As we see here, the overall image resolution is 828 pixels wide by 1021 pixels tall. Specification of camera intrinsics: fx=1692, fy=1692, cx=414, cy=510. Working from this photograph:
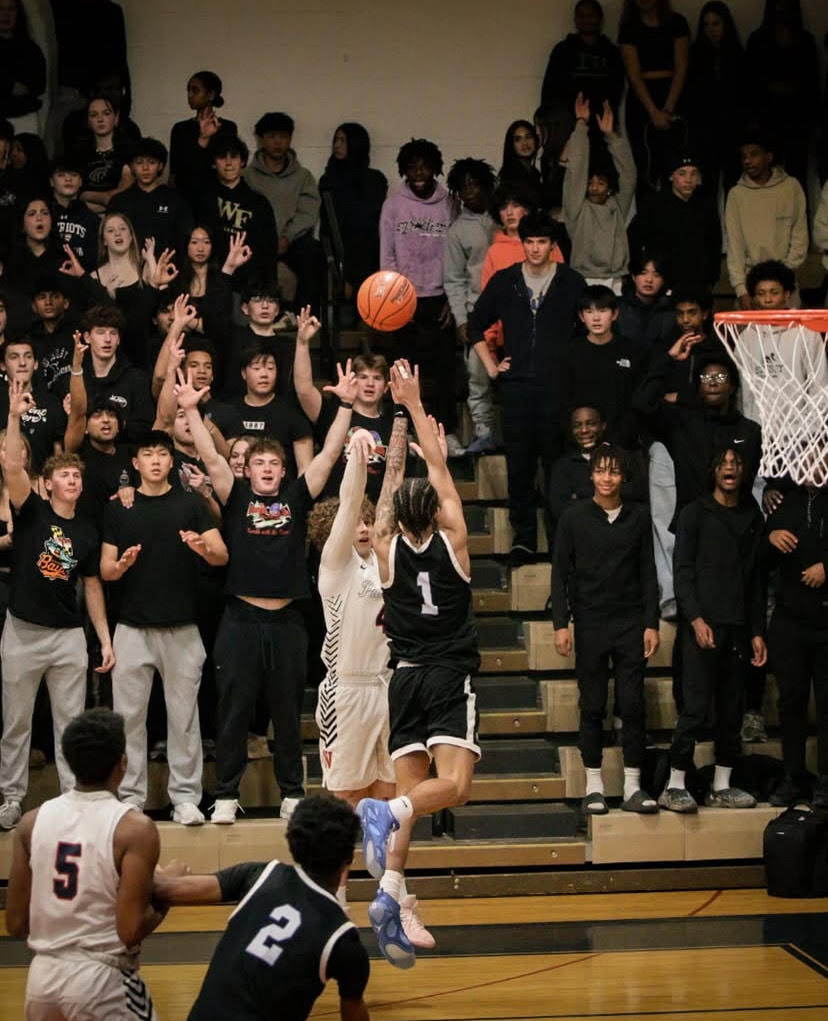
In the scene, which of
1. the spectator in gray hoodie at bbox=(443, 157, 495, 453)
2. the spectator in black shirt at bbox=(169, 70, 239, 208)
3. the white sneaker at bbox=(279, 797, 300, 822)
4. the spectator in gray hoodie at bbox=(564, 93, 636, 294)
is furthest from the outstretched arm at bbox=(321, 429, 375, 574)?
the spectator in black shirt at bbox=(169, 70, 239, 208)

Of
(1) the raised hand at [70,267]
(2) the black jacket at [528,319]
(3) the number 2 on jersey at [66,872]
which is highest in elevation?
(1) the raised hand at [70,267]

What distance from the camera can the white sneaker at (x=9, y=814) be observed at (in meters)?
9.08

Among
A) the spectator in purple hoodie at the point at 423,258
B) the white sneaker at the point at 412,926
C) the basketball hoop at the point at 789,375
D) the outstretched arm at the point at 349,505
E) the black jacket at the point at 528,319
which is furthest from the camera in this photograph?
the spectator in purple hoodie at the point at 423,258

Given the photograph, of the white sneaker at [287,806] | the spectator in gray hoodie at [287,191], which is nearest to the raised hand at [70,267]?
the spectator in gray hoodie at [287,191]

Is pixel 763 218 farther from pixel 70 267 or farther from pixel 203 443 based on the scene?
pixel 203 443

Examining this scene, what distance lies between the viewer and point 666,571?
10.5 m

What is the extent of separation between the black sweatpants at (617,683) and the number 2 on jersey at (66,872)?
4.83 m

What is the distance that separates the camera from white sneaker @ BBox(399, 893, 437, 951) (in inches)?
279

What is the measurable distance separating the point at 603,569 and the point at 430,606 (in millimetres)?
2406

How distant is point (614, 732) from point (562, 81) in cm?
571

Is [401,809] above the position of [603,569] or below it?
below

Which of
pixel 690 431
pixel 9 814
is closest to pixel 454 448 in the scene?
pixel 690 431

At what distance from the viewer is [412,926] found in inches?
283

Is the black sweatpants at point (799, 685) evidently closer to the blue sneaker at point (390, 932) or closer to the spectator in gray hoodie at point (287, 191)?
the blue sneaker at point (390, 932)
